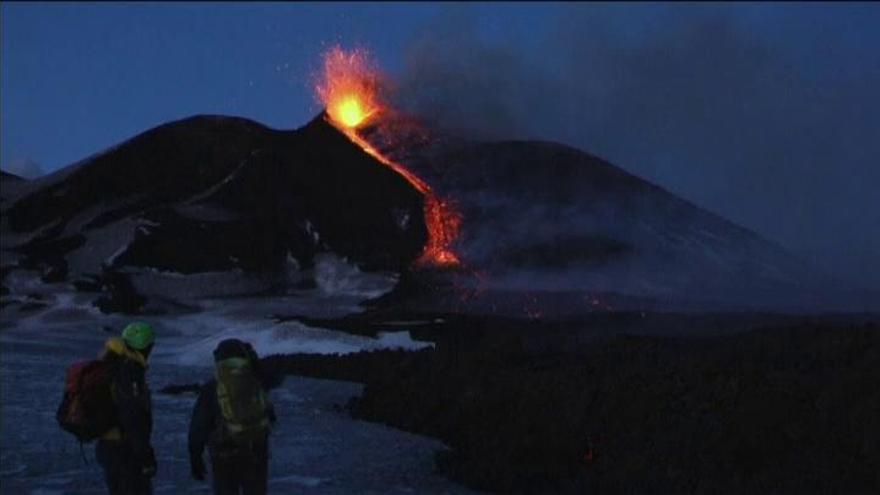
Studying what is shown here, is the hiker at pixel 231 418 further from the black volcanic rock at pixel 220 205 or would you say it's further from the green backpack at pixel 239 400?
the black volcanic rock at pixel 220 205

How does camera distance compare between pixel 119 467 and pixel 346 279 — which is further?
pixel 346 279

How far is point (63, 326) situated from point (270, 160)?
32.2 m

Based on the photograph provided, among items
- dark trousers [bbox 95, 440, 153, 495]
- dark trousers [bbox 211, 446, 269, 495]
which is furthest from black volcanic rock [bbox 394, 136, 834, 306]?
dark trousers [bbox 95, 440, 153, 495]

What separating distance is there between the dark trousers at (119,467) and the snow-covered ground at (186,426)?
5372mm

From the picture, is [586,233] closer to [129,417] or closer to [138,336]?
[138,336]

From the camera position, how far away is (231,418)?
8445 millimetres

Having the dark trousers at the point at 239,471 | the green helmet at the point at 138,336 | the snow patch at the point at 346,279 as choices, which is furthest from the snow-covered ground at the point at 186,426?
the snow patch at the point at 346,279

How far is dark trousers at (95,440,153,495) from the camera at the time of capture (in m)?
8.46

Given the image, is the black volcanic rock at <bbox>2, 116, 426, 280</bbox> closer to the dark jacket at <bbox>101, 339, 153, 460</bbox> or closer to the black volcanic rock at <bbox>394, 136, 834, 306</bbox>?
the black volcanic rock at <bbox>394, 136, 834, 306</bbox>

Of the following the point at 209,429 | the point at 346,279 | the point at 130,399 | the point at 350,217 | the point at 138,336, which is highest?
the point at 350,217

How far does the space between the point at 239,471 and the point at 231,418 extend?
49 cm

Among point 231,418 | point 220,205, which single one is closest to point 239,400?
point 231,418

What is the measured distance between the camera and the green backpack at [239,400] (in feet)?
27.6

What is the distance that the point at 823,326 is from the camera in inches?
955
